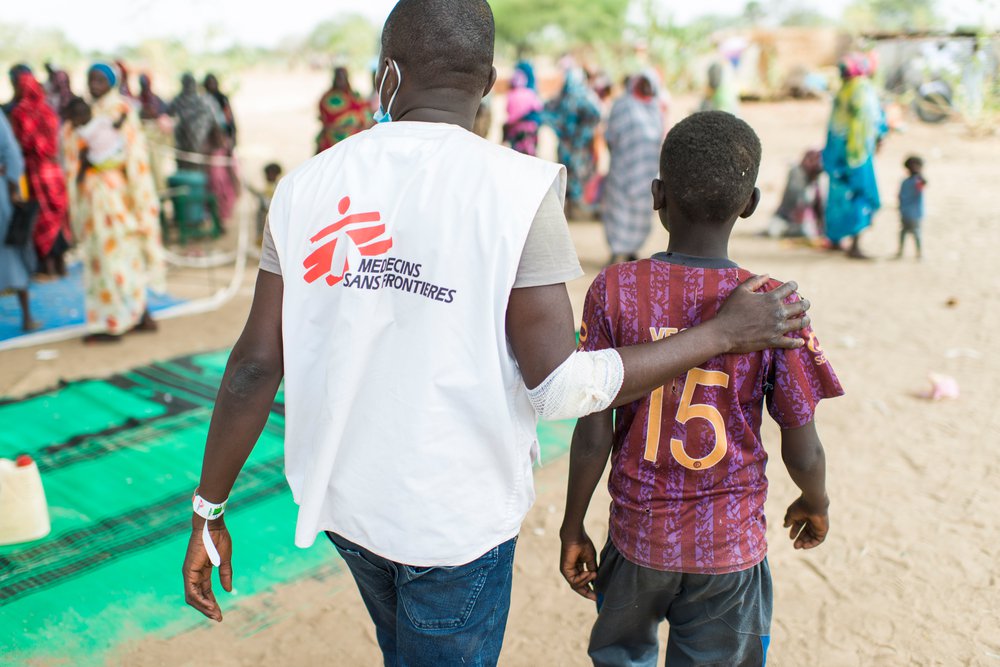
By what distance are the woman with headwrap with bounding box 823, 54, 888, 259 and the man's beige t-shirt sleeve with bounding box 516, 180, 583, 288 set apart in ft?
22.8

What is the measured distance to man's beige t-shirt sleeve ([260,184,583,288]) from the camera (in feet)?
4.26

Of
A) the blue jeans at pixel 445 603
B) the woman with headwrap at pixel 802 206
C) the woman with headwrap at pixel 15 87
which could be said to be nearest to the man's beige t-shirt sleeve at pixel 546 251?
the blue jeans at pixel 445 603

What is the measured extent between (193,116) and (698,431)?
8.93m

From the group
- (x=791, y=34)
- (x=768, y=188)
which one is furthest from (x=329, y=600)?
(x=791, y=34)

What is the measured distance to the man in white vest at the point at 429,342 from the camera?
1.30 m

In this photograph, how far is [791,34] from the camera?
21.2 metres

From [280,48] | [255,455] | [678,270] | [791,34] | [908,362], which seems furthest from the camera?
[280,48]

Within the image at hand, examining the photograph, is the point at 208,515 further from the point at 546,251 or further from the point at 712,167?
the point at 712,167

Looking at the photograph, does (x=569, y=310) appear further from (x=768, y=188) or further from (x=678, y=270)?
(x=768, y=188)

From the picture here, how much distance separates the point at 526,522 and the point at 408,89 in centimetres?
231

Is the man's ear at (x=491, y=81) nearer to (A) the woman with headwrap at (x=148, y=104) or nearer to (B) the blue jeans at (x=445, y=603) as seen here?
(B) the blue jeans at (x=445, y=603)

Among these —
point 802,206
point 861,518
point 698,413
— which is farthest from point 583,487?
point 802,206

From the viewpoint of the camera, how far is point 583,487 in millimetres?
1751

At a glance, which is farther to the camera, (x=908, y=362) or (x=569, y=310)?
(x=908, y=362)
